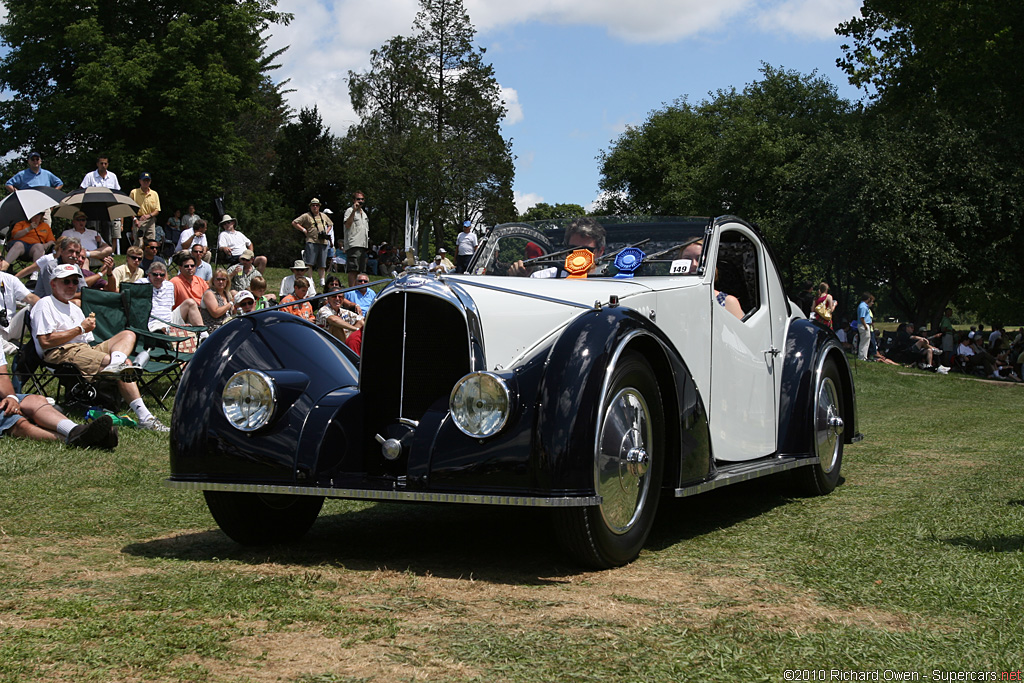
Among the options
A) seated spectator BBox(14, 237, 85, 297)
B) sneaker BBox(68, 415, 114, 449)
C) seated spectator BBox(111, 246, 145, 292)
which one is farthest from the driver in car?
seated spectator BBox(111, 246, 145, 292)

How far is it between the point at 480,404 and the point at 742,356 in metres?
2.43

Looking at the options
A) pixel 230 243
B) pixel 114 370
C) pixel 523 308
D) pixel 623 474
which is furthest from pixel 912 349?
pixel 623 474

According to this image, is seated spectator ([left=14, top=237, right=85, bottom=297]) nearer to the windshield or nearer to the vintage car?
the windshield

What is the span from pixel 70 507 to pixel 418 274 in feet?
9.77

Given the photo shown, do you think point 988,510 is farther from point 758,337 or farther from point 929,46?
point 929,46

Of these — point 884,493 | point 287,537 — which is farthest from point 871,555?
point 287,537

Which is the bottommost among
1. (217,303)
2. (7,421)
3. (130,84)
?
(7,421)

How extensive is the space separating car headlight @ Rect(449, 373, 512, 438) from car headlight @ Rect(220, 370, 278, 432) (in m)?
1.01

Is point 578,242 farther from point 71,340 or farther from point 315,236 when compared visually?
point 315,236

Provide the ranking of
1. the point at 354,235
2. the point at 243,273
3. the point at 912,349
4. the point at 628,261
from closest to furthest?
the point at 628,261 → the point at 243,273 → the point at 354,235 → the point at 912,349

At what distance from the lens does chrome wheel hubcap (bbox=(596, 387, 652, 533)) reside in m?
4.69

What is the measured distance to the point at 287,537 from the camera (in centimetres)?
558

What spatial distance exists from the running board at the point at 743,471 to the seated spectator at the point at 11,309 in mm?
7705

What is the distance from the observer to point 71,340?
32.0 feet
